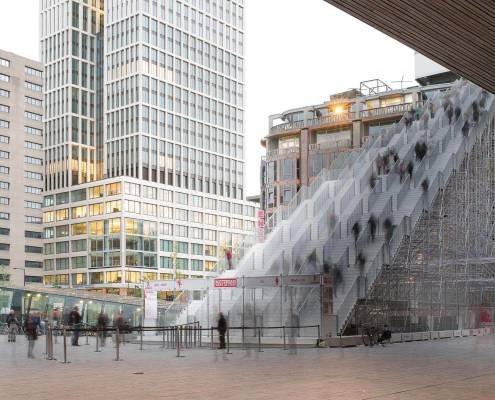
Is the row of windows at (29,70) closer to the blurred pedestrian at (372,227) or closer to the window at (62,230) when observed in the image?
the window at (62,230)

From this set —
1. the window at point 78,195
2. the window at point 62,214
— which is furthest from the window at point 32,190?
the window at point 62,214

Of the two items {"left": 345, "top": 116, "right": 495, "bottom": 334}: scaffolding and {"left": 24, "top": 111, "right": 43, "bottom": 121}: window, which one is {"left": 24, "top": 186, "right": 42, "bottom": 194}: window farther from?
{"left": 345, "top": 116, "right": 495, "bottom": 334}: scaffolding

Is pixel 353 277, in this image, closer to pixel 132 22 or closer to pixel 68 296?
pixel 68 296

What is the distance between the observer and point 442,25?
17.4 meters

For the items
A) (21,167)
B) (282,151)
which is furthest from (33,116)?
(282,151)

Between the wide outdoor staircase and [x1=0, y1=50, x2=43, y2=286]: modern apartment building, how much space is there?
81.9m

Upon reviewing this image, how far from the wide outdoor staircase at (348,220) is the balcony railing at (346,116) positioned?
32246 millimetres

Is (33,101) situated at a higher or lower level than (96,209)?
higher

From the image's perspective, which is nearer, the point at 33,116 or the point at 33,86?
the point at 33,116

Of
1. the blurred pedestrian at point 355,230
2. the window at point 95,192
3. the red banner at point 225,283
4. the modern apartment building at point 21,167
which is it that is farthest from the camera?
the window at point 95,192

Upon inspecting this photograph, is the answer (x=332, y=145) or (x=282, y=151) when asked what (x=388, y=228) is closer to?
(x=332, y=145)

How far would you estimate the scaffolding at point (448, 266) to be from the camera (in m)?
32.4

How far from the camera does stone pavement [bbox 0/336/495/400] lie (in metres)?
12.3

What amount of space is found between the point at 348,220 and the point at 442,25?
1780 cm
